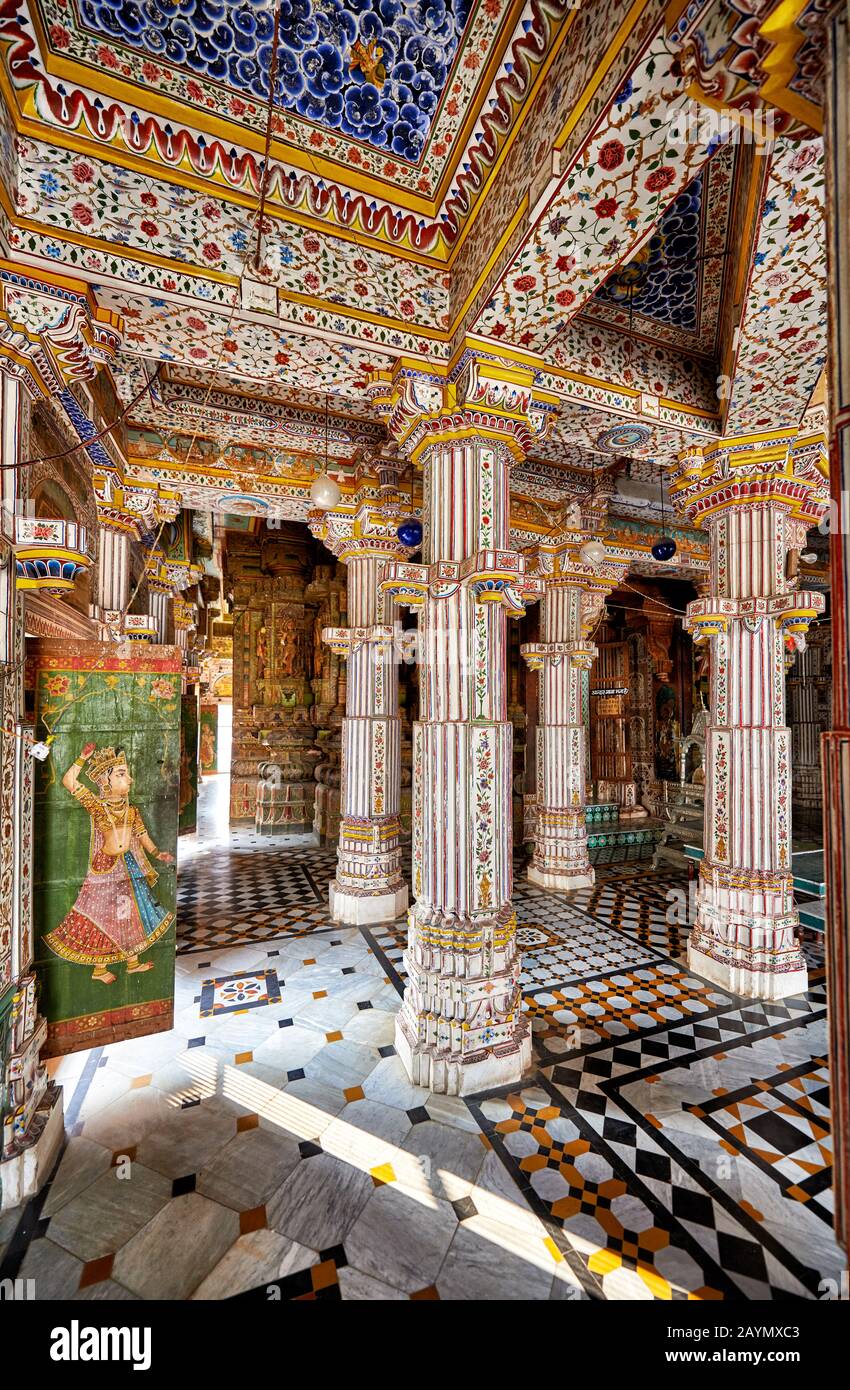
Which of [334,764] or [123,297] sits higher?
[123,297]

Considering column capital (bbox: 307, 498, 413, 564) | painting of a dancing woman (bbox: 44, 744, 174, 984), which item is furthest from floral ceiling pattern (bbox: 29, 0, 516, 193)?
column capital (bbox: 307, 498, 413, 564)

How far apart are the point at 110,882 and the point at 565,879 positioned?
6220mm

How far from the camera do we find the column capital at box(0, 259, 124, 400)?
7.99ft

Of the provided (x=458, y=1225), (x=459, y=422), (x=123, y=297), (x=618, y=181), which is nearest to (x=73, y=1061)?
(x=458, y=1225)

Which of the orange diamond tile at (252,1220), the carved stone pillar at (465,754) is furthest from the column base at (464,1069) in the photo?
the orange diamond tile at (252,1220)

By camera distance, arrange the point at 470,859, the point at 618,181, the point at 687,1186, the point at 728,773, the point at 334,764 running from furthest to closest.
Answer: the point at 334,764
the point at 728,773
the point at 470,859
the point at 687,1186
the point at 618,181

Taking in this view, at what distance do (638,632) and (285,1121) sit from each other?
491 inches

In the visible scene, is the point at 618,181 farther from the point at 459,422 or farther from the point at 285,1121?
the point at 285,1121

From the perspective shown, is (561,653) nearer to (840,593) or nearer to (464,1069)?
(464,1069)

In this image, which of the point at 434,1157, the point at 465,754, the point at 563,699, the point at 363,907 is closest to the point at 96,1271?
the point at 434,1157

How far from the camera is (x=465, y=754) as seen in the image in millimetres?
3326

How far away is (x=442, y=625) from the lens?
342 centimetres

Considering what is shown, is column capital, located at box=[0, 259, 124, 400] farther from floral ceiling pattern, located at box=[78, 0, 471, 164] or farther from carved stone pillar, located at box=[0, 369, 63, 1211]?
floral ceiling pattern, located at box=[78, 0, 471, 164]

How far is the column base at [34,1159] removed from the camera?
7.77 feet
